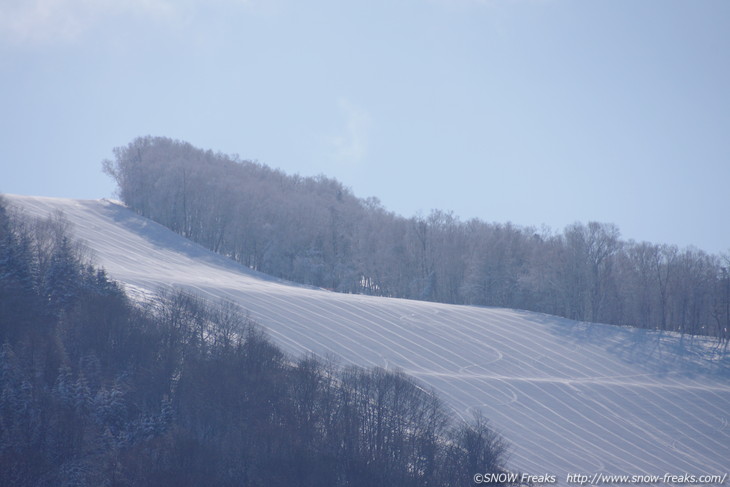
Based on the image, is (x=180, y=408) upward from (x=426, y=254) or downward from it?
downward

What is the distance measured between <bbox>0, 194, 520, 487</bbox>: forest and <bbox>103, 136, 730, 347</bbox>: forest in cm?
4663

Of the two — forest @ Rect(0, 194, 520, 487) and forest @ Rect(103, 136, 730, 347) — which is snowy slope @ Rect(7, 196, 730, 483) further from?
forest @ Rect(103, 136, 730, 347)

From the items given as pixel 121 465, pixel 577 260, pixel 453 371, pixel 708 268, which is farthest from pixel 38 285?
pixel 708 268

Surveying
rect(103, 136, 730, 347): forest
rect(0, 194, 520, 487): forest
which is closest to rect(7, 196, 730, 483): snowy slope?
rect(0, 194, 520, 487): forest

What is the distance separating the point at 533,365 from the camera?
50.8m

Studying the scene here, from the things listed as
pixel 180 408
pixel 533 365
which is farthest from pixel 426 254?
pixel 180 408

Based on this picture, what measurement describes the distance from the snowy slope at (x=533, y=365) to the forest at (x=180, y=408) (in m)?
5.56

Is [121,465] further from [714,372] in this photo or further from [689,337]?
[689,337]

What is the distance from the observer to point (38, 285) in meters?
35.4

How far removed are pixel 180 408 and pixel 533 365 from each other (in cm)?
2893

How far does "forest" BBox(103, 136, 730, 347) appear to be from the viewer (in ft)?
257

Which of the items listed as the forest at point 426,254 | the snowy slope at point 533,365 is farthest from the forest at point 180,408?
the forest at point 426,254

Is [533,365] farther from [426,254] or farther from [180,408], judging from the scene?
[426,254]

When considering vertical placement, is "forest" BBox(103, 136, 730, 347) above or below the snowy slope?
above
